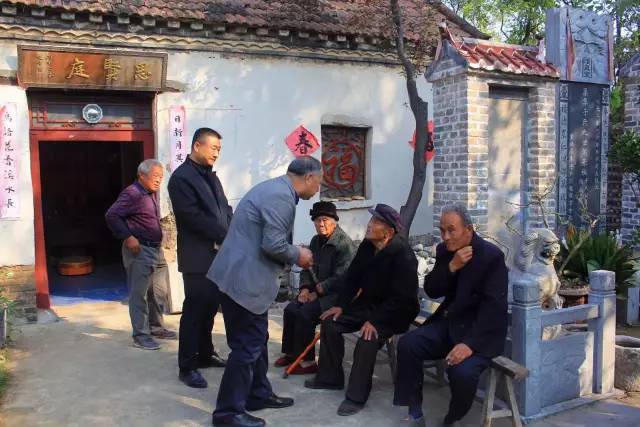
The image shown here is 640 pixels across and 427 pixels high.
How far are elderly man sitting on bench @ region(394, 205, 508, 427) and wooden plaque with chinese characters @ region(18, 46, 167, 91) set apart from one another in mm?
4368

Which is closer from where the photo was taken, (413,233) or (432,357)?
(432,357)

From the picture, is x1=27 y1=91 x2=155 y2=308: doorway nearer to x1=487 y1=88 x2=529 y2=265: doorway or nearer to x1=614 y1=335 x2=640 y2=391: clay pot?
x1=487 y1=88 x2=529 y2=265: doorway

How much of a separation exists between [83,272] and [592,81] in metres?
7.53

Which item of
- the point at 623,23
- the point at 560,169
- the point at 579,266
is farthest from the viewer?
the point at 623,23

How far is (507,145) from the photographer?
20.3ft

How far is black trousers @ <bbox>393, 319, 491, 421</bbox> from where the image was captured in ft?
11.2

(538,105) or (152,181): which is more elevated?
(538,105)

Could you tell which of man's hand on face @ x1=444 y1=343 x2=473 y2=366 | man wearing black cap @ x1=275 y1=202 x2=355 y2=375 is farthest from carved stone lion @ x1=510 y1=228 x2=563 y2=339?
man wearing black cap @ x1=275 y1=202 x2=355 y2=375

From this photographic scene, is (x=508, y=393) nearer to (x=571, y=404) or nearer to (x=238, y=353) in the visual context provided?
(x=571, y=404)

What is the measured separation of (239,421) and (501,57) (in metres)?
4.30

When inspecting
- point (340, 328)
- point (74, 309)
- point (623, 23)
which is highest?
point (623, 23)

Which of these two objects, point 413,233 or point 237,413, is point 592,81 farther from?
point 237,413

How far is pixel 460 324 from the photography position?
369 centimetres

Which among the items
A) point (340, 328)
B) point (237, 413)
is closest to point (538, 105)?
point (340, 328)
